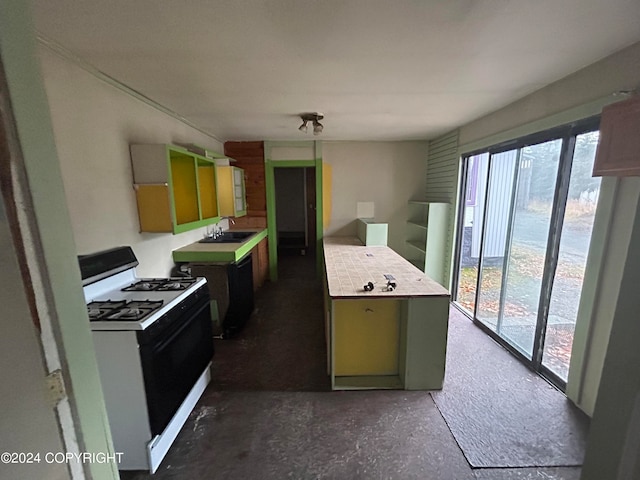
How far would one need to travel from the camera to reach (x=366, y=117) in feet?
10.3

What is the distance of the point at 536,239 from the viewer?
250 cm

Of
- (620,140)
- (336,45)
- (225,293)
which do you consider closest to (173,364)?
(225,293)

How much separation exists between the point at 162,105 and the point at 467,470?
3.66 m

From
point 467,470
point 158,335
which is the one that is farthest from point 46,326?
point 467,470

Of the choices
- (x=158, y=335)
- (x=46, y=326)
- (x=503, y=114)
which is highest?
(x=503, y=114)

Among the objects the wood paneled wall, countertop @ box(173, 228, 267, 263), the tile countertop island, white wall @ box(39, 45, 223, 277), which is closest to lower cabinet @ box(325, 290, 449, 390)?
the tile countertop island

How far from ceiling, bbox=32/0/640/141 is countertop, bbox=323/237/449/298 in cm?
158

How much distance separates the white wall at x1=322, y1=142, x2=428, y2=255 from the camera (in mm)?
4637

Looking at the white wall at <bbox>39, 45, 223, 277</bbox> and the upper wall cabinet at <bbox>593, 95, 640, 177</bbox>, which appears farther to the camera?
the white wall at <bbox>39, 45, 223, 277</bbox>

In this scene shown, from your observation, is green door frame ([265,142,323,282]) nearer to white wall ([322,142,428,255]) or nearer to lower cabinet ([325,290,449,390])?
white wall ([322,142,428,255])

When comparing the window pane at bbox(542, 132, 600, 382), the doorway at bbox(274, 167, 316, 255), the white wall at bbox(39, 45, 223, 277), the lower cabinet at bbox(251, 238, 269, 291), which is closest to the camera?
the white wall at bbox(39, 45, 223, 277)

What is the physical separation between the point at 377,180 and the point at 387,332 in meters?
2.99

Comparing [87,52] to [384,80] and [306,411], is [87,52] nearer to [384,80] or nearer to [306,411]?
[384,80]

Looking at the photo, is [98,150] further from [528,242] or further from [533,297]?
[533,297]
